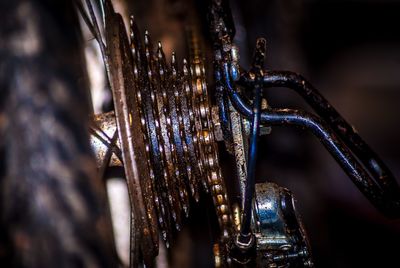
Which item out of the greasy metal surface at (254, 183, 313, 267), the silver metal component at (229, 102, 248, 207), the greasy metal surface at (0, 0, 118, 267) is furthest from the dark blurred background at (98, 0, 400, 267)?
the greasy metal surface at (0, 0, 118, 267)

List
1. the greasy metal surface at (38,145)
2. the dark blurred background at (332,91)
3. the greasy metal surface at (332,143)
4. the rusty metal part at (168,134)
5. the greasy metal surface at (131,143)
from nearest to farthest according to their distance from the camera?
the greasy metal surface at (38,145)
the greasy metal surface at (131,143)
the greasy metal surface at (332,143)
the rusty metal part at (168,134)
the dark blurred background at (332,91)

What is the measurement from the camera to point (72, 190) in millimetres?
281

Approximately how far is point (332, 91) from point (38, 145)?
2.53 meters

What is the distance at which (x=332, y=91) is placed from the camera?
98.0 inches

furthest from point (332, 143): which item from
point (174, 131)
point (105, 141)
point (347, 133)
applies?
point (105, 141)

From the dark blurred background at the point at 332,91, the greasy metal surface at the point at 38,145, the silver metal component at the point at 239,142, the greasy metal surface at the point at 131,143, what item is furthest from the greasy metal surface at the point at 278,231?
the dark blurred background at the point at 332,91

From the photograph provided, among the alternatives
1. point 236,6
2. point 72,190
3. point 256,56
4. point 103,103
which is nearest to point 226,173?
point 103,103

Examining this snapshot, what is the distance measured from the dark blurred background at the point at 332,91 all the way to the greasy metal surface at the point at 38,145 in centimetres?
175

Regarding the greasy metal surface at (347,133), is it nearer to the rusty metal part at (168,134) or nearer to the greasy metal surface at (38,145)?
the rusty metal part at (168,134)

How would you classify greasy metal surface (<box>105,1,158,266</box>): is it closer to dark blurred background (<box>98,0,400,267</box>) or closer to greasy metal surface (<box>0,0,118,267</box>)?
greasy metal surface (<box>0,0,118,267</box>)

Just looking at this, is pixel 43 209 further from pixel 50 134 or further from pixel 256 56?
pixel 256 56

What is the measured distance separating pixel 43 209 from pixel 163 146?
622 millimetres

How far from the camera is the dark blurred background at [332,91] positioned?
2.09m

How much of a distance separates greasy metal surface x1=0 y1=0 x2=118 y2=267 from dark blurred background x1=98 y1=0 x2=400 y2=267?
1749 millimetres
